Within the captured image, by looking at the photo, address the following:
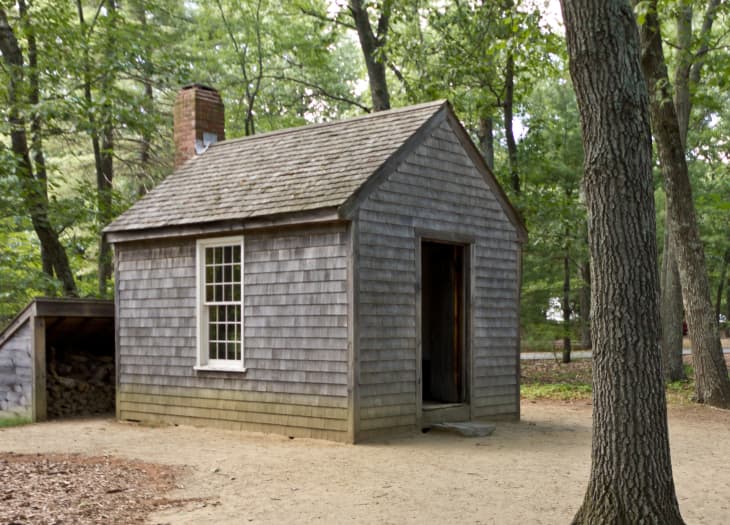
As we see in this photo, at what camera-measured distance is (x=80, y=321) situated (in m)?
14.6

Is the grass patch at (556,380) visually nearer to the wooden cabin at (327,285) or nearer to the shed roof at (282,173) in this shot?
the wooden cabin at (327,285)

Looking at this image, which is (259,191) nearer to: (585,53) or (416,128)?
(416,128)

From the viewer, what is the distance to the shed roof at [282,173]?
451 inches

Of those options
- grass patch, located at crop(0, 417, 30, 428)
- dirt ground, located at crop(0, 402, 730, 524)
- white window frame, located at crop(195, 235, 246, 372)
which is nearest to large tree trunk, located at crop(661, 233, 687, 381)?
dirt ground, located at crop(0, 402, 730, 524)

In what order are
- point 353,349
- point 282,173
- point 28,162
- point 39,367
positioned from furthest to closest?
point 28,162, point 39,367, point 282,173, point 353,349

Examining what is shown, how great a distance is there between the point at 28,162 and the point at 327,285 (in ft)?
36.3

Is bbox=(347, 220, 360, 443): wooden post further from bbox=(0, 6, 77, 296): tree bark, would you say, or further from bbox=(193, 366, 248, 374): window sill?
bbox=(0, 6, 77, 296): tree bark

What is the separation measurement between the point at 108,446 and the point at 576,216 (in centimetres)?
1593

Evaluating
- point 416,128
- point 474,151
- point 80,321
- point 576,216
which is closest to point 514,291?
point 474,151

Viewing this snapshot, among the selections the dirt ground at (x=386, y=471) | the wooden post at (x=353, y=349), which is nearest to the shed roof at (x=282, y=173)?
the wooden post at (x=353, y=349)

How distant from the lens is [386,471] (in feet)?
28.7

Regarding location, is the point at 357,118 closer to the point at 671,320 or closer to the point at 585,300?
the point at 671,320

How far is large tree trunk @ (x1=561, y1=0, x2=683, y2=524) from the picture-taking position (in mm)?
5551

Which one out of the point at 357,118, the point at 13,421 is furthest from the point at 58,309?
the point at 357,118
